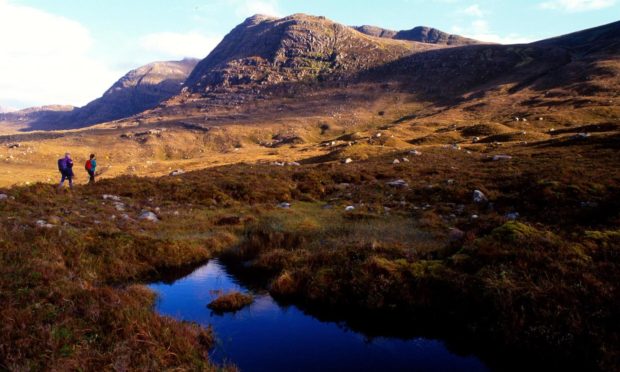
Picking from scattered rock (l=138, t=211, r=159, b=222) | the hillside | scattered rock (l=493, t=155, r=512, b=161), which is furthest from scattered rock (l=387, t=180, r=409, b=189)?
scattered rock (l=138, t=211, r=159, b=222)

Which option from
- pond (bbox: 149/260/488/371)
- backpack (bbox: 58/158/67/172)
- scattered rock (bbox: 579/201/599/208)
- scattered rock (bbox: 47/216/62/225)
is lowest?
pond (bbox: 149/260/488/371)

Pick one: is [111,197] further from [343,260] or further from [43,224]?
[343,260]

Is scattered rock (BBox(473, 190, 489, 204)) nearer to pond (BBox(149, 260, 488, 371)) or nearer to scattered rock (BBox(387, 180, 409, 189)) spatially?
scattered rock (BBox(387, 180, 409, 189))

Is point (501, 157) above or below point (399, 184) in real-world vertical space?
below

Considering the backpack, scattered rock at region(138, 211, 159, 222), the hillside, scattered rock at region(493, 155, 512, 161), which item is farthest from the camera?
scattered rock at region(493, 155, 512, 161)

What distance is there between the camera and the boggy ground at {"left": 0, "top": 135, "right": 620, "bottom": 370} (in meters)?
8.99

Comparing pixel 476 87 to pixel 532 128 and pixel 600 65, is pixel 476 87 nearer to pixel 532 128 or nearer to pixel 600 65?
pixel 600 65

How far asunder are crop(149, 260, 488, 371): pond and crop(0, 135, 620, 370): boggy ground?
0.76 m

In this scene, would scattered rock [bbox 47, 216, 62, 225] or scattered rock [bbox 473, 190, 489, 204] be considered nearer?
scattered rock [bbox 47, 216, 62, 225]

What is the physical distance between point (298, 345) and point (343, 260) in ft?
13.7

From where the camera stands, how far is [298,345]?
10812mm

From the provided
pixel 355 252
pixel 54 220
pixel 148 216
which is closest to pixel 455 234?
pixel 355 252

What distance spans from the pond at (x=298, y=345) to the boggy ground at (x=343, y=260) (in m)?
0.76

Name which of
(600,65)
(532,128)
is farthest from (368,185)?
(600,65)
